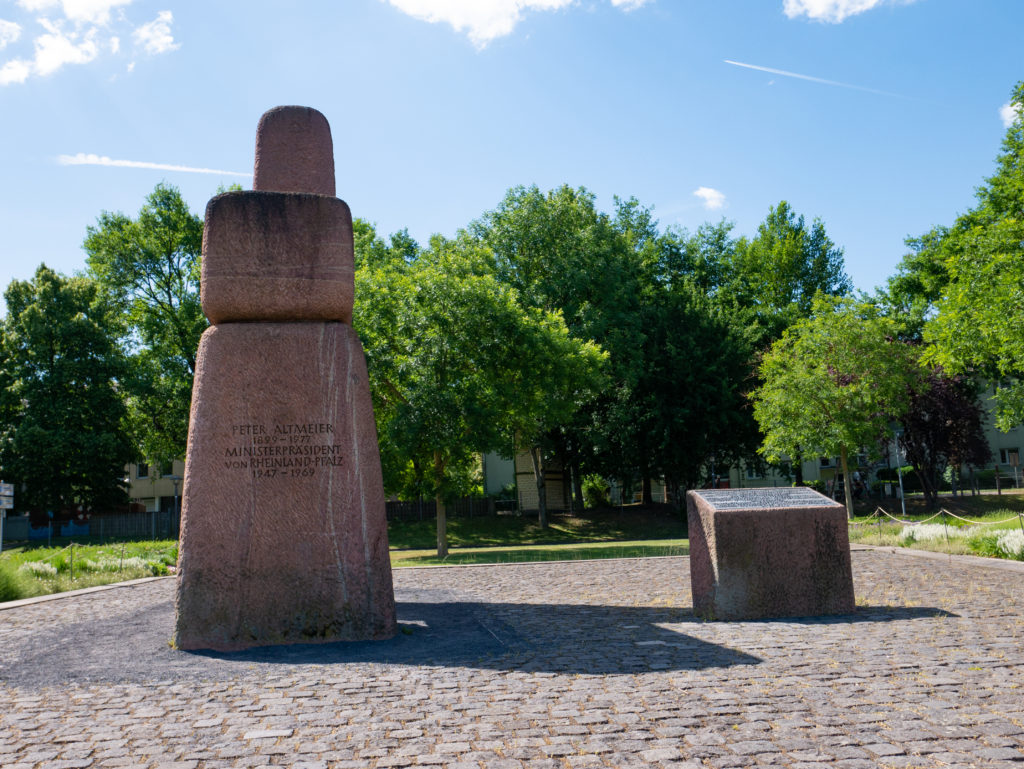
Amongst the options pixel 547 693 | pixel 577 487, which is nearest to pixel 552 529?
pixel 577 487

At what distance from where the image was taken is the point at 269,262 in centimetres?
812

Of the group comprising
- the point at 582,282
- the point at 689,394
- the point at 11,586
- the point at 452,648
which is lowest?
the point at 452,648

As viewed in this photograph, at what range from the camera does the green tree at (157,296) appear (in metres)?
38.8

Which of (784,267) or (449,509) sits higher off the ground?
(784,267)

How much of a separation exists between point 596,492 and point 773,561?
34208 millimetres

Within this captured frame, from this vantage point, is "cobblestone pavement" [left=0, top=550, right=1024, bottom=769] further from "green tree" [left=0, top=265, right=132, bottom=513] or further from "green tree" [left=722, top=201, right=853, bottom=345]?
"green tree" [left=722, top=201, right=853, bottom=345]

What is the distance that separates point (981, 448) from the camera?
3791cm

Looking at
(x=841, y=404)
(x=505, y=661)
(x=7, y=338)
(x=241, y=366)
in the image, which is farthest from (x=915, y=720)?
(x=7, y=338)

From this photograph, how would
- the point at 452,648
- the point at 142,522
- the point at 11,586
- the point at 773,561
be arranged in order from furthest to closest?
the point at 142,522 → the point at 11,586 → the point at 773,561 → the point at 452,648

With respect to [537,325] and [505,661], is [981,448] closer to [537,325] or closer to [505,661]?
[537,325]

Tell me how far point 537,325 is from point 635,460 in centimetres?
1332

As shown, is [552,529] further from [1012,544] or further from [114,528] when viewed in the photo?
[1012,544]

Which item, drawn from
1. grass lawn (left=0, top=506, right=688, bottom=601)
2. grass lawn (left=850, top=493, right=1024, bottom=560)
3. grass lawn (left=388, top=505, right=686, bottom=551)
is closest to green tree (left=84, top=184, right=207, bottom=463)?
grass lawn (left=0, top=506, right=688, bottom=601)

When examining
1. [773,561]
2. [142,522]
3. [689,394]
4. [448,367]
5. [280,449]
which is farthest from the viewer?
[142,522]
